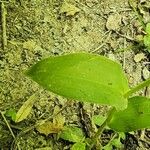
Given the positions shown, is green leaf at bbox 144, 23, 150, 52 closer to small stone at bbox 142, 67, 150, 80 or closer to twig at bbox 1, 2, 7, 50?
small stone at bbox 142, 67, 150, 80

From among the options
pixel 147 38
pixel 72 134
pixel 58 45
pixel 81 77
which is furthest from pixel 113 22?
pixel 81 77

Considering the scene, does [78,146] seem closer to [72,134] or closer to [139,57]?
[72,134]

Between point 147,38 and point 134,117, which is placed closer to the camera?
point 134,117

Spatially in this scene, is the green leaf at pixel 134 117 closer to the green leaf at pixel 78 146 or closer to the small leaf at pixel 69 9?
the green leaf at pixel 78 146

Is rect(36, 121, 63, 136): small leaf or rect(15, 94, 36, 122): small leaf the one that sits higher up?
rect(15, 94, 36, 122): small leaf

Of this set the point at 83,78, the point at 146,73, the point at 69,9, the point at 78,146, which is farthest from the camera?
the point at 69,9

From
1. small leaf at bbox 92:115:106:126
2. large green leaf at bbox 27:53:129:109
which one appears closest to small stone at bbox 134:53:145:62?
small leaf at bbox 92:115:106:126
